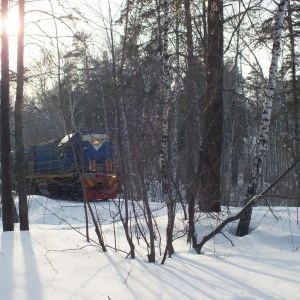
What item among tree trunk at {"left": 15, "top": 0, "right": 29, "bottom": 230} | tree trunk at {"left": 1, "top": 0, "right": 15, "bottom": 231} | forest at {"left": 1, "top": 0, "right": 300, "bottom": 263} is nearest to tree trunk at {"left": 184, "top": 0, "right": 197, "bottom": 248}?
forest at {"left": 1, "top": 0, "right": 300, "bottom": 263}

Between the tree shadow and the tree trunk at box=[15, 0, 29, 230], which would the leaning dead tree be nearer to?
the tree shadow

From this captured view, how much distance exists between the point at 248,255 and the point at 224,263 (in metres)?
0.97

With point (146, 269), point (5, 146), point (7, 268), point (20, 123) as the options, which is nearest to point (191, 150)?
point (146, 269)

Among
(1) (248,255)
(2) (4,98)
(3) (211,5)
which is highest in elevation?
(3) (211,5)

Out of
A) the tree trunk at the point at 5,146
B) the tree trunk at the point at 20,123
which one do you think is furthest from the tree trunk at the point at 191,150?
the tree trunk at the point at 5,146

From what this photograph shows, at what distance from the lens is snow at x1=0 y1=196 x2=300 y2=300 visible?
375cm

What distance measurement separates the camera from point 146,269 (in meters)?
4.70

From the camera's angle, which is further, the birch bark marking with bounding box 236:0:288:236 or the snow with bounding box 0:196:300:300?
the birch bark marking with bounding box 236:0:288:236

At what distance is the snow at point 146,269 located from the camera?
375 centimetres

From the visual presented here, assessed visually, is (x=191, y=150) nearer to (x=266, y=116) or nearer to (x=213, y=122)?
(x=266, y=116)

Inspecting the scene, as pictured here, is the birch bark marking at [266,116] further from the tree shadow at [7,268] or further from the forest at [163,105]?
the tree shadow at [7,268]

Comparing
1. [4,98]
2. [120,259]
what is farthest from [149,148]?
[4,98]

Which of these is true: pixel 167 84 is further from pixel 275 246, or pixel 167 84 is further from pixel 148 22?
pixel 275 246

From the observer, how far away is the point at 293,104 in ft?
45.3
